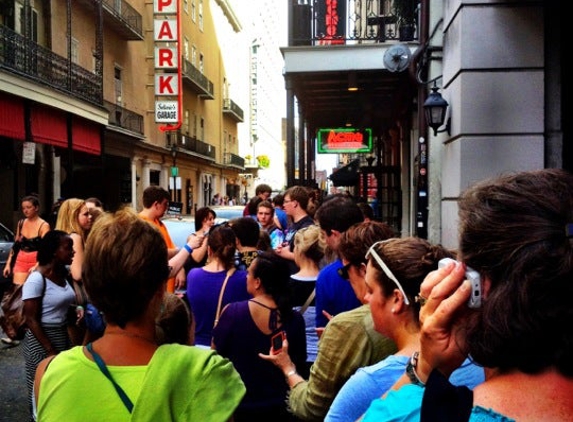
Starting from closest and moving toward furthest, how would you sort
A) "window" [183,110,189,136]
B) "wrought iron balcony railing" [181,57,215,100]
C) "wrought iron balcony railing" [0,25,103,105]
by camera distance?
1. "wrought iron balcony railing" [0,25,103,105]
2. "wrought iron balcony railing" [181,57,215,100]
3. "window" [183,110,189,136]

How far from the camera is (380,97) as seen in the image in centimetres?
1556

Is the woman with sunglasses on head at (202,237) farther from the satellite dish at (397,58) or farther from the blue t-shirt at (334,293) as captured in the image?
the satellite dish at (397,58)

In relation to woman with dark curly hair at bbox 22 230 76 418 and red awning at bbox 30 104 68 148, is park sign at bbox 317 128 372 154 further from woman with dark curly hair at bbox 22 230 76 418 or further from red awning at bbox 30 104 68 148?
woman with dark curly hair at bbox 22 230 76 418

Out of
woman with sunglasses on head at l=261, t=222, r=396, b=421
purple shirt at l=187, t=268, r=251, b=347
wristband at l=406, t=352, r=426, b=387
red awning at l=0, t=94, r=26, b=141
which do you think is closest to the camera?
wristband at l=406, t=352, r=426, b=387

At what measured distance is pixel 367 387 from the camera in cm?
199

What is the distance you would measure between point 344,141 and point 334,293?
596 inches

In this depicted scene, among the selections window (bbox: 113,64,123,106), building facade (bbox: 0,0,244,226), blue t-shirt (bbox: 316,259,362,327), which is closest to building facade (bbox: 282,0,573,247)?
blue t-shirt (bbox: 316,259,362,327)

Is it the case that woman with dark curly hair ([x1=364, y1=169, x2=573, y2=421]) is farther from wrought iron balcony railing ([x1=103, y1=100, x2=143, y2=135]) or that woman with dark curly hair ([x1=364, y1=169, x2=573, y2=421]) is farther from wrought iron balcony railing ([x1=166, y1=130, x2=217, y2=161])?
wrought iron balcony railing ([x1=166, y1=130, x2=217, y2=161])

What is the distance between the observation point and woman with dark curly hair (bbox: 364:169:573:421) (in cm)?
120

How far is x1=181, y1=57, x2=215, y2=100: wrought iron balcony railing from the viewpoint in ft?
128

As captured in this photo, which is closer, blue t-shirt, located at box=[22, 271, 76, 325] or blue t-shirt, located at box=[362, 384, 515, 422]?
blue t-shirt, located at box=[362, 384, 515, 422]

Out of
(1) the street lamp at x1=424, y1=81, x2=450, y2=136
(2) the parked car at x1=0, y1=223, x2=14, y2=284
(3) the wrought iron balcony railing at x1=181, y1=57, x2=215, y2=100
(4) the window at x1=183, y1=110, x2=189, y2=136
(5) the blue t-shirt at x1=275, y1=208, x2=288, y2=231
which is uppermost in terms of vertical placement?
(3) the wrought iron balcony railing at x1=181, y1=57, x2=215, y2=100

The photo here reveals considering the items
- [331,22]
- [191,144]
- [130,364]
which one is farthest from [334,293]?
[191,144]

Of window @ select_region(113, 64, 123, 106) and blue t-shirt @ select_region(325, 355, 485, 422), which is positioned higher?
window @ select_region(113, 64, 123, 106)
